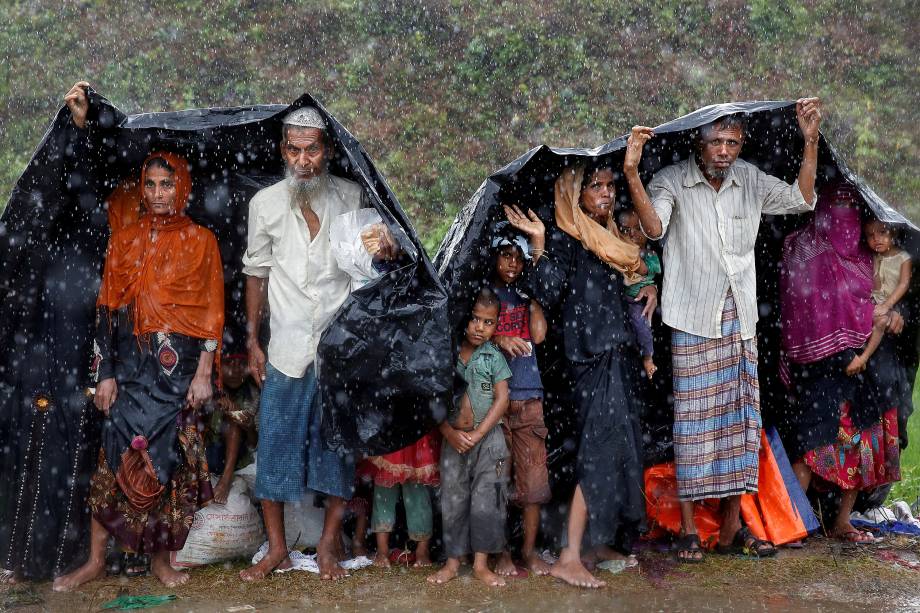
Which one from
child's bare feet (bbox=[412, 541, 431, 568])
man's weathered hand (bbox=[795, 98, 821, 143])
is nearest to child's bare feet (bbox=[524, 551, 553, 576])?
child's bare feet (bbox=[412, 541, 431, 568])

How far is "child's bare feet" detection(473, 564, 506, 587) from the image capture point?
4.84 m

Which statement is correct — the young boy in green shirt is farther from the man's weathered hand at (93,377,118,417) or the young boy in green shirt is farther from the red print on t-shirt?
the man's weathered hand at (93,377,118,417)

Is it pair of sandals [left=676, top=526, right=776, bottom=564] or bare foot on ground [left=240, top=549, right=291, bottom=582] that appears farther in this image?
pair of sandals [left=676, top=526, right=776, bottom=564]

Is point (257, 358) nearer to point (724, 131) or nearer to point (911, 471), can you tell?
point (724, 131)

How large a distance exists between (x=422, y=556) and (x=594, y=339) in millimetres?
1509

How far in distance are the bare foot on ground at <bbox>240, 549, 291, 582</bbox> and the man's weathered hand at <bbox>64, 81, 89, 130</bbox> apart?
2388mm

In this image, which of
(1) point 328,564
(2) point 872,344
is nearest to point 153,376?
(1) point 328,564

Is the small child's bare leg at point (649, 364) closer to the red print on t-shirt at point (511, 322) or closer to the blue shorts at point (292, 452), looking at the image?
the red print on t-shirt at point (511, 322)

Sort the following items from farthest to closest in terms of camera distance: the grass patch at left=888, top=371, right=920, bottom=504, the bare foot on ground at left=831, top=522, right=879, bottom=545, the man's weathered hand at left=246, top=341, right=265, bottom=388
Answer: the grass patch at left=888, top=371, right=920, bottom=504
the bare foot on ground at left=831, top=522, right=879, bottom=545
the man's weathered hand at left=246, top=341, right=265, bottom=388

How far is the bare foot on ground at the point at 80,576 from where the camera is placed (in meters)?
4.78

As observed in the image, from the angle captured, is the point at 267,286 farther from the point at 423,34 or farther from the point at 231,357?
the point at 423,34

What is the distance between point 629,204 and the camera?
5.42 meters

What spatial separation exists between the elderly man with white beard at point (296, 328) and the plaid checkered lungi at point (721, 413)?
1845 mm

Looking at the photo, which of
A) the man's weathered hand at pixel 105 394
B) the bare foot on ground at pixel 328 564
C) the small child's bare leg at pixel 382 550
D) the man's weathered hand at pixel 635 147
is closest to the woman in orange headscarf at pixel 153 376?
the man's weathered hand at pixel 105 394
